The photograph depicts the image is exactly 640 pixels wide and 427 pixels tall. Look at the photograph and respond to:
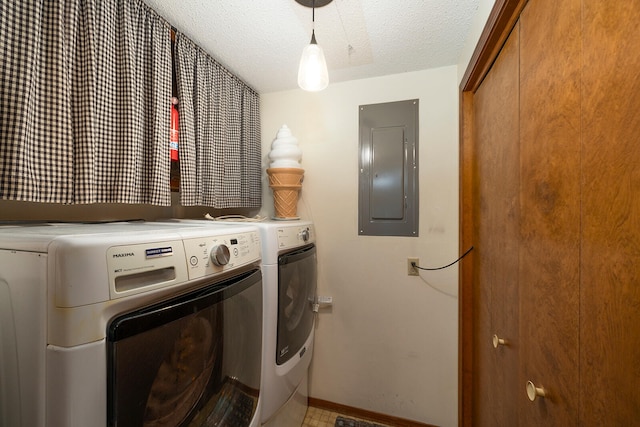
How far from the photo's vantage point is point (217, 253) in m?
0.70

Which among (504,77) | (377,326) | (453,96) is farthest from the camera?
(377,326)

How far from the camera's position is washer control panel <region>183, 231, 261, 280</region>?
0.64m

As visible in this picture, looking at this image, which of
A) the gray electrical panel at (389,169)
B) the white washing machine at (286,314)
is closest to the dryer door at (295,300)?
the white washing machine at (286,314)

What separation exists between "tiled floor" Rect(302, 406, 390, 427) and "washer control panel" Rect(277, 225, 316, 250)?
3.79 feet

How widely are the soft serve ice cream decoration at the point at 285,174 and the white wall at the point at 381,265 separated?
0.13 meters

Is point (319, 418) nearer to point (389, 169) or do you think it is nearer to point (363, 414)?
point (363, 414)

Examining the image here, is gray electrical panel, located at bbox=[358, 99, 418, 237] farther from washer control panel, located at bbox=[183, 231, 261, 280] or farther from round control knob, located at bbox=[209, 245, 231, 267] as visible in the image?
round control knob, located at bbox=[209, 245, 231, 267]

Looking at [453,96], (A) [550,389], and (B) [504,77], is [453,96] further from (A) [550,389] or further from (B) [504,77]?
(A) [550,389]

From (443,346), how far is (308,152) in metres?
1.48

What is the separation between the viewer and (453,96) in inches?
58.7

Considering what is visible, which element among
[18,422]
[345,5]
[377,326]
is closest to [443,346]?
[377,326]

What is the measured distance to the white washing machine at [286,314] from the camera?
1016mm

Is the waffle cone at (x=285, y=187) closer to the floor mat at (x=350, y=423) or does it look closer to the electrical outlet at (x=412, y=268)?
the electrical outlet at (x=412, y=268)

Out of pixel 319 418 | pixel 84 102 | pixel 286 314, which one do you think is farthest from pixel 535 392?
pixel 84 102
